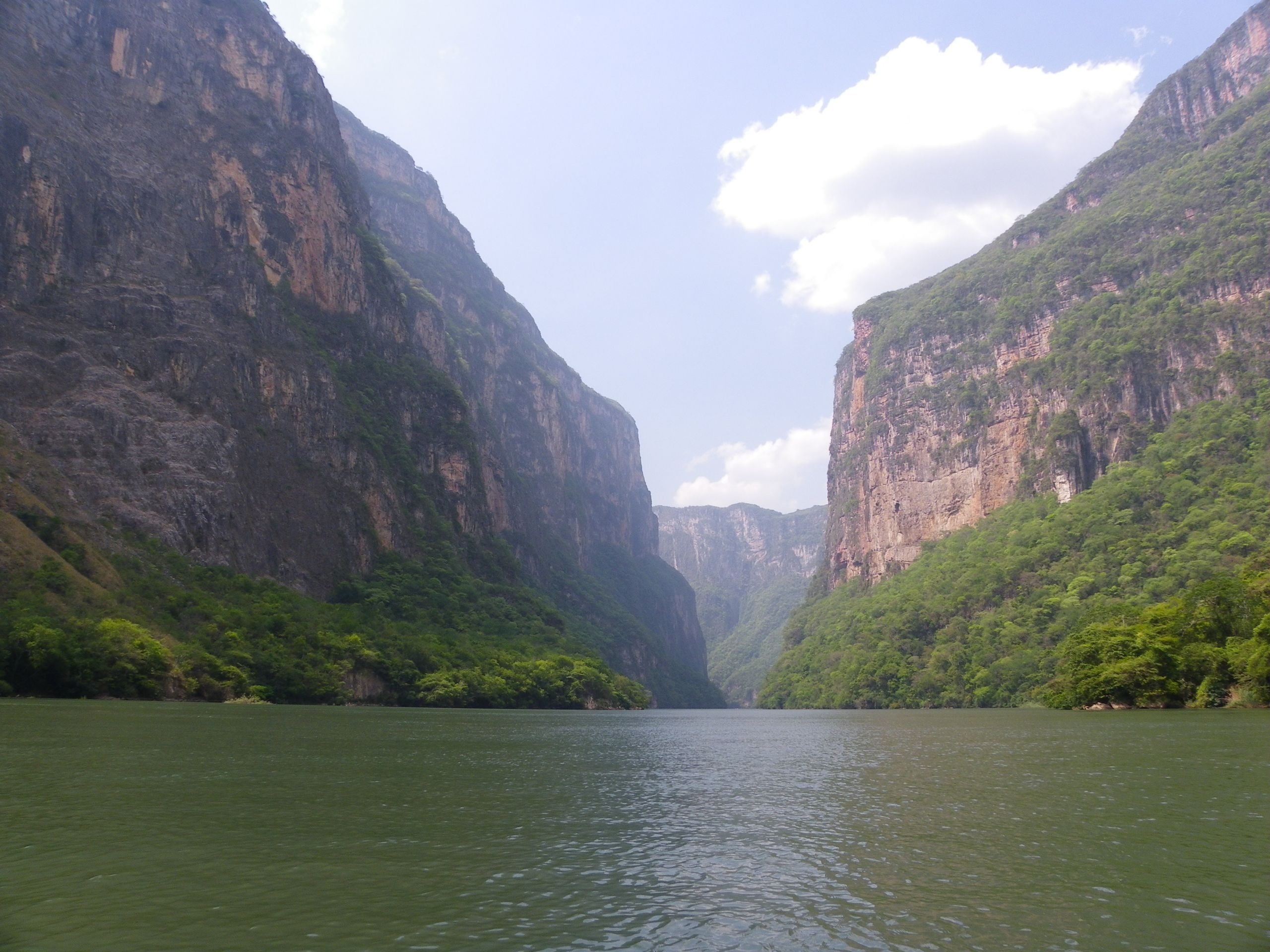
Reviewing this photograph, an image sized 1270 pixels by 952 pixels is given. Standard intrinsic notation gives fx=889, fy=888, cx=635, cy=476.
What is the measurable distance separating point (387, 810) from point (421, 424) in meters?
131

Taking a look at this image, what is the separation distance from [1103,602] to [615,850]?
10623cm

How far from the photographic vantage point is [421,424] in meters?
148

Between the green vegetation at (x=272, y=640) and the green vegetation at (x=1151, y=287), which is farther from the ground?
the green vegetation at (x=1151, y=287)

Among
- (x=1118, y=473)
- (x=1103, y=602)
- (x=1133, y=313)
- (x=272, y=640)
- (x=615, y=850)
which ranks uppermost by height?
(x=1133, y=313)

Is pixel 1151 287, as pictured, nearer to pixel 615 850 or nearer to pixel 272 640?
pixel 272 640

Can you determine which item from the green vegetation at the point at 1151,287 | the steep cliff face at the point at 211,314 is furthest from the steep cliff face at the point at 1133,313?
the steep cliff face at the point at 211,314

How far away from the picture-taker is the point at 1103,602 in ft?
350

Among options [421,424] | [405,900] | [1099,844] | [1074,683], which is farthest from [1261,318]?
[405,900]

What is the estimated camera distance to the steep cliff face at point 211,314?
91625 millimetres

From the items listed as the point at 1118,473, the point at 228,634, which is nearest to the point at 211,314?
the point at 228,634

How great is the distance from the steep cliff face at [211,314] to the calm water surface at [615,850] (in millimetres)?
65965

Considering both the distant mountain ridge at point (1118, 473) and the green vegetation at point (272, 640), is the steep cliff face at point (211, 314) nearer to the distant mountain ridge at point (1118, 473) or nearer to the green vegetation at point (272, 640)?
the green vegetation at point (272, 640)

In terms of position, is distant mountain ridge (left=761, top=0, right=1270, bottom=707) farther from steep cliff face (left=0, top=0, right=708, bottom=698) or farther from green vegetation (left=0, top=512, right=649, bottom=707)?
steep cliff face (left=0, top=0, right=708, bottom=698)

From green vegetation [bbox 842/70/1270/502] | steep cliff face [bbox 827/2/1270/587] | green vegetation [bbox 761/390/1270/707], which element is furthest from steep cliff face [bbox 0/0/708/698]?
green vegetation [bbox 842/70/1270/502]
